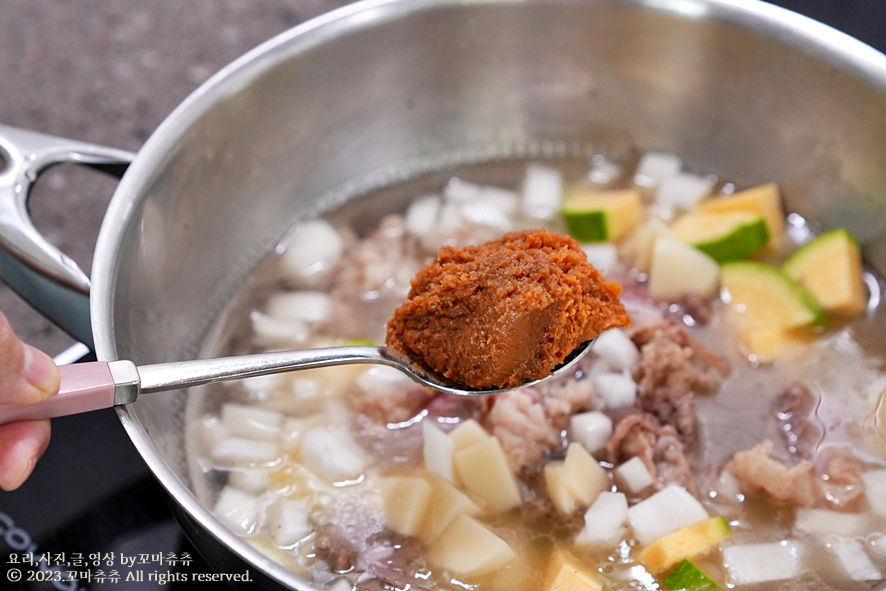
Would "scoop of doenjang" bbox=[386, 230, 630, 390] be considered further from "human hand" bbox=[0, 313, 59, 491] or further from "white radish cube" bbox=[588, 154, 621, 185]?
"white radish cube" bbox=[588, 154, 621, 185]

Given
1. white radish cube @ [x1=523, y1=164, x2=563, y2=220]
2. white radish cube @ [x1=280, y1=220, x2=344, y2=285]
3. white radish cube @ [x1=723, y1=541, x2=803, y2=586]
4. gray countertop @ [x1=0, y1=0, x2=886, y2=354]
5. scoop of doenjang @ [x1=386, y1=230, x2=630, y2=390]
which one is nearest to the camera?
scoop of doenjang @ [x1=386, y1=230, x2=630, y2=390]

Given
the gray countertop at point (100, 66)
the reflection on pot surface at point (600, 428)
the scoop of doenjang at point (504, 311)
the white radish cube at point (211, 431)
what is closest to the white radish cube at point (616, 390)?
the reflection on pot surface at point (600, 428)

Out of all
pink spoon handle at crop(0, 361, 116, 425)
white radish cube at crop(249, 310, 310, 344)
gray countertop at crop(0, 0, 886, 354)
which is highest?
pink spoon handle at crop(0, 361, 116, 425)

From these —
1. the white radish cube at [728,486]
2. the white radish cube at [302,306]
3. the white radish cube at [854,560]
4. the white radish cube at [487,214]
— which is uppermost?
the white radish cube at [487,214]

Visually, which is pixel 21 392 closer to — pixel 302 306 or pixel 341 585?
pixel 341 585

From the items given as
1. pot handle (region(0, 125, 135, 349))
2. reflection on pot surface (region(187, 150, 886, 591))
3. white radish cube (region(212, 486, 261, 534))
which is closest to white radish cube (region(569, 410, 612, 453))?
reflection on pot surface (region(187, 150, 886, 591))

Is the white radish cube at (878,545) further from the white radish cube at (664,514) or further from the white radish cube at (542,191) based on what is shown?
the white radish cube at (542,191)

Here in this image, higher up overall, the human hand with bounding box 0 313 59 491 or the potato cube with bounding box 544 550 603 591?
the human hand with bounding box 0 313 59 491
